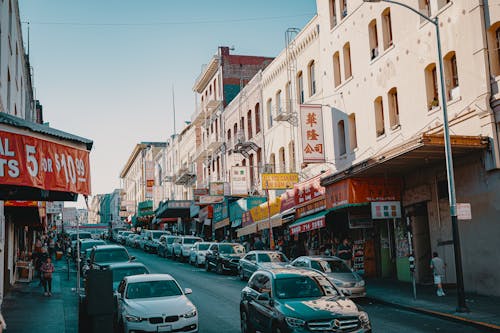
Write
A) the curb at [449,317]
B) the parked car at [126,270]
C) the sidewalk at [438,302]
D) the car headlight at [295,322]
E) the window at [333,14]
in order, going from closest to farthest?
the car headlight at [295,322] < the curb at [449,317] < the sidewalk at [438,302] < the parked car at [126,270] < the window at [333,14]

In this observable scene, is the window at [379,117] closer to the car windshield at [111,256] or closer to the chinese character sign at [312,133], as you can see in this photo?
the chinese character sign at [312,133]

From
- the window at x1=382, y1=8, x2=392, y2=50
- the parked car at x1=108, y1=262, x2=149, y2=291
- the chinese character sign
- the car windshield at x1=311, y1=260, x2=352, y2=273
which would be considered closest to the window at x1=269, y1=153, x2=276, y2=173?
the chinese character sign

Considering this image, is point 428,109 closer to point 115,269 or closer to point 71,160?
point 115,269

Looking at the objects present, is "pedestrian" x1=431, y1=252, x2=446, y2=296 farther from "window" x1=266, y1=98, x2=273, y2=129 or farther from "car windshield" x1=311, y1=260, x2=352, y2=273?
"window" x1=266, y1=98, x2=273, y2=129

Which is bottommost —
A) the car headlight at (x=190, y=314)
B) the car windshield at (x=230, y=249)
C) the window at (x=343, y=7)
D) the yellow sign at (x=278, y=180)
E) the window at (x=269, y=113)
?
the car headlight at (x=190, y=314)

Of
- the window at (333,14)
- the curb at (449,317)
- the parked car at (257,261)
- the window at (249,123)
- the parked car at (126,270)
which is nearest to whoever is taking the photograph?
the curb at (449,317)

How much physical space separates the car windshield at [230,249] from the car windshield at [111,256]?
24.8 ft

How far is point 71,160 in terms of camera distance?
10219 mm

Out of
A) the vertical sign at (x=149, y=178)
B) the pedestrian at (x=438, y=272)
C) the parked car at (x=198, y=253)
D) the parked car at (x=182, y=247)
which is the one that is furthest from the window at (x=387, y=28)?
the vertical sign at (x=149, y=178)

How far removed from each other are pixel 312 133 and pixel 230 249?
7.98m

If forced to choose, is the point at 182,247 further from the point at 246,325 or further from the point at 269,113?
the point at 246,325

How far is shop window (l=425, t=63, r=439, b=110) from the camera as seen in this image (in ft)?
71.5

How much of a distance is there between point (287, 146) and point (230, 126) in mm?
13532

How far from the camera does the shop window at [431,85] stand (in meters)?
21.8
